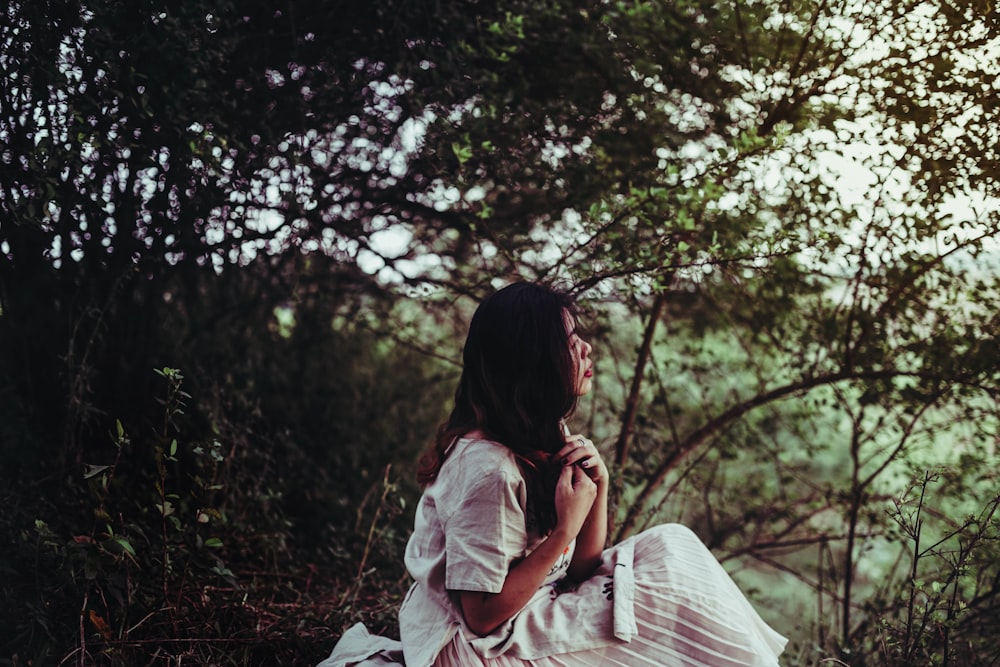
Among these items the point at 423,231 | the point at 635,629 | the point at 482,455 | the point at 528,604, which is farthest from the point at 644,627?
the point at 423,231

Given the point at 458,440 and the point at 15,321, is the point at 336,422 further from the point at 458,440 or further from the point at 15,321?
the point at 458,440

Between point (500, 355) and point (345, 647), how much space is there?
0.98m

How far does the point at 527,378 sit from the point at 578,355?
0.50 feet

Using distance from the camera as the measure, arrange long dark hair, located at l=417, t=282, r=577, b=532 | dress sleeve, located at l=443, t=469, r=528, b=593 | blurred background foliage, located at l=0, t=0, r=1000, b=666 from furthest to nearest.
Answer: blurred background foliage, located at l=0, t=0, r=1000, b=666
long dark hair, located at l=417, t=282, r=577, b=532
dress sleeve, located at l=443, t=469, r=528, b=593

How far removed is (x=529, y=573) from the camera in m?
1.75

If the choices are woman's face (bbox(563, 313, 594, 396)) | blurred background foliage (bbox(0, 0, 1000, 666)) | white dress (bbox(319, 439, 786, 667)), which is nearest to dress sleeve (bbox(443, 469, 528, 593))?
white dress (bbox(319, 439, 786, 667))

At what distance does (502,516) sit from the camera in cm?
170

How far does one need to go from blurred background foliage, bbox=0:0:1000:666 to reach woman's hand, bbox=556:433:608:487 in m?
0.78

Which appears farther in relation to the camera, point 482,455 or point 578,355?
point 578,355

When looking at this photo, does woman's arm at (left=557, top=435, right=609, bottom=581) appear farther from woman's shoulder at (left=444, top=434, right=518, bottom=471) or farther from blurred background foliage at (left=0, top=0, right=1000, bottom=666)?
blurred background foliage at (left=0, top=0, right=1000, bottom=666)

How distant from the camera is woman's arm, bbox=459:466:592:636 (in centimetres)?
171

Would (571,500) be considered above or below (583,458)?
below

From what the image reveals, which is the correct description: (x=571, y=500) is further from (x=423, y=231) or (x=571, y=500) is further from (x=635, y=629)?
(x=423, y=231)

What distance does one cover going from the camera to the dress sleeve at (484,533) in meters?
1.68
